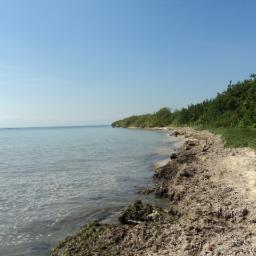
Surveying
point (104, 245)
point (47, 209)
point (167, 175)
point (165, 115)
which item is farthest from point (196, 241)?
point (165, 115)

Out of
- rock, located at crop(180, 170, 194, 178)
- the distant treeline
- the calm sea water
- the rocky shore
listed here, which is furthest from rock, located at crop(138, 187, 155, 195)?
the distant treeline

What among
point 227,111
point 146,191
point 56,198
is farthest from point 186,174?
point 227,111

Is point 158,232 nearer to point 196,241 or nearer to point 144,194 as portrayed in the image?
point 196,241

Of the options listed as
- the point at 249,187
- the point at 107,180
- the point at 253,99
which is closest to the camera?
the point at 249,187

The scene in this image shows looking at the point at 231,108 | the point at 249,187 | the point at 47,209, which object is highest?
the point at 231,108

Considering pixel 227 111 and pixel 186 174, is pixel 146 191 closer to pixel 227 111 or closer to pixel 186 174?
pixel 186 174

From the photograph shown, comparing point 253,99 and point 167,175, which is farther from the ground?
point 253,99

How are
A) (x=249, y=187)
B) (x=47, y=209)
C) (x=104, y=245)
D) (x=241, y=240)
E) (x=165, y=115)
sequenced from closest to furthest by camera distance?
(x=241, y=240) → (x=104, y=245) → (x=249, y=187) → (x=47, y=209) → (x=165, y=115)

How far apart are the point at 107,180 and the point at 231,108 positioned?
6344 centimetres

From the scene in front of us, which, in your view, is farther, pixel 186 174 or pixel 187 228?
pixel 186 174

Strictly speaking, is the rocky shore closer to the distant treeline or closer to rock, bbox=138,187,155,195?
rock, bbox=138,187,155,195

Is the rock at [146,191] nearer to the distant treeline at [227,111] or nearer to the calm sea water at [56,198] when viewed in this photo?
the calm sea water at [56,198]

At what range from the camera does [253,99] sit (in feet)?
209

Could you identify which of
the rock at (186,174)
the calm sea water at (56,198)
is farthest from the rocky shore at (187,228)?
the rock at (186,174)
